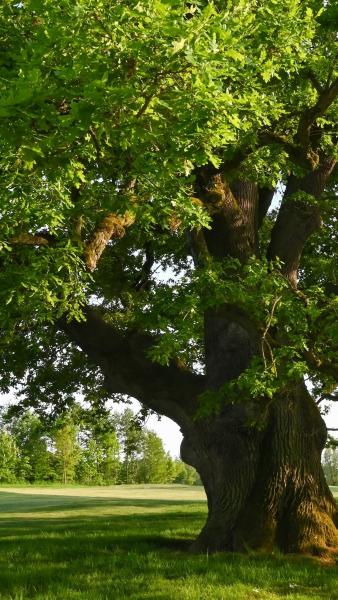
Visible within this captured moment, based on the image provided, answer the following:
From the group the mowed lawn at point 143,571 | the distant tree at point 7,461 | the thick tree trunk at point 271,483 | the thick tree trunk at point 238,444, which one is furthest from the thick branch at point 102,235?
the distant tree at point 7,461

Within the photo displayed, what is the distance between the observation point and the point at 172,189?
25.2 ft

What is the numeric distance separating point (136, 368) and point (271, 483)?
12.4ft

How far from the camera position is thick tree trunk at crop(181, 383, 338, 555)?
11.3 meters

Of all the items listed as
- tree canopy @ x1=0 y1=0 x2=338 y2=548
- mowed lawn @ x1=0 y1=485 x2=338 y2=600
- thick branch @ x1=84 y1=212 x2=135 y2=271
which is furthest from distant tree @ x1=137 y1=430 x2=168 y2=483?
thick branch @ x1=84 y1=212 x2=135 y2=271

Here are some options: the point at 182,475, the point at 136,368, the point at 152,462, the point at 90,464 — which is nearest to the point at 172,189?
the point at 136,368

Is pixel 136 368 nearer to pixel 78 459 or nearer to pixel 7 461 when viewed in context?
pixel 7 461

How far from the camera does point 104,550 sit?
12672 millimetres

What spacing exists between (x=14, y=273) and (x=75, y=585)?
4.94 metres

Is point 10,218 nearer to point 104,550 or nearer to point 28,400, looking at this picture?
point 104,550

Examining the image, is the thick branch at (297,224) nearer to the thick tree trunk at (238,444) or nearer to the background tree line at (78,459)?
the thick tree trunk at (238,444)

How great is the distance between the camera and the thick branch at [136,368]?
1307 cm

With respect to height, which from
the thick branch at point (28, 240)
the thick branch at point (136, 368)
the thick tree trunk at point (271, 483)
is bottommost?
the thick tree trunk at point (271, 483)

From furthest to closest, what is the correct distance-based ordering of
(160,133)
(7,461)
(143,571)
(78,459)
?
(78,459) → (7,461) → (143,571) → (160,133)

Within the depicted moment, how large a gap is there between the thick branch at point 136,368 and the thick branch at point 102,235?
2.31 m
